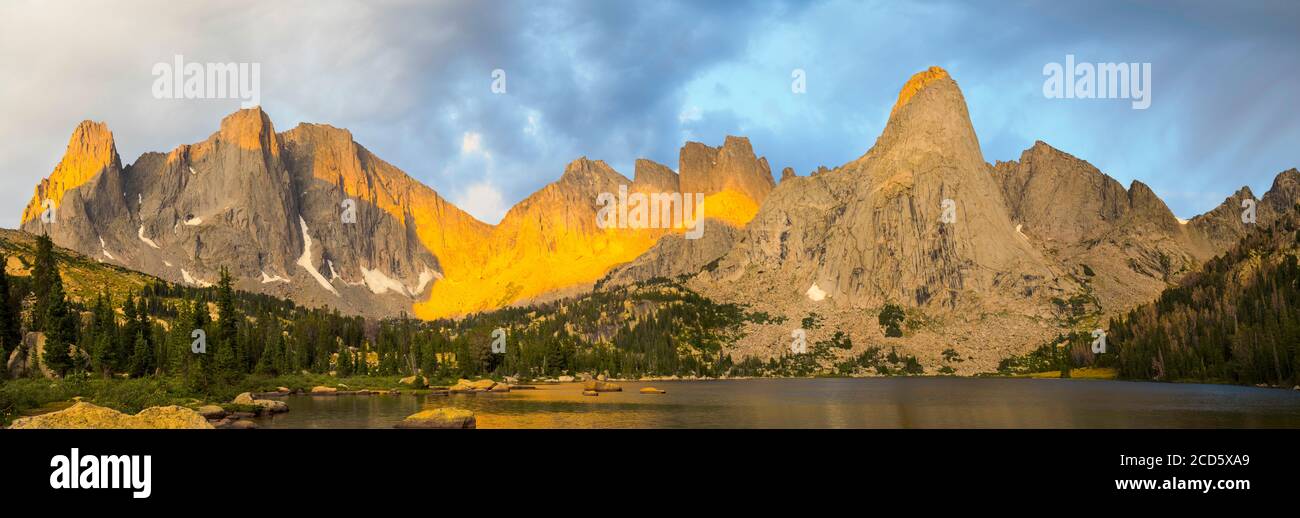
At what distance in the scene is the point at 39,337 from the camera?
4414 inches

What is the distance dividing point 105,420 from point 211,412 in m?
28.2

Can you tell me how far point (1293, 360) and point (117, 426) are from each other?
167732 millimetres

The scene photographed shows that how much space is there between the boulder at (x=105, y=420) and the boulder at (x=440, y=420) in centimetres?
1553

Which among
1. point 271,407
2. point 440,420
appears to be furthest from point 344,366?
point 440,420

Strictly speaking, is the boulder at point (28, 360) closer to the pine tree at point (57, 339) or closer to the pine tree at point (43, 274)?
the pine tree at point (57, 339)

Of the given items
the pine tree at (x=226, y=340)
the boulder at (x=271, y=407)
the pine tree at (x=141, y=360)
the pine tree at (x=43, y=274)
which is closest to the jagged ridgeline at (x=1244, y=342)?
the boulder at (x=271, y=407)

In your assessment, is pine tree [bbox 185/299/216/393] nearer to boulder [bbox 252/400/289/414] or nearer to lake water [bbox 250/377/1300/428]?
lake water [bbox 250/377/1300/428]

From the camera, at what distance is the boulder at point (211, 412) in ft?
227
